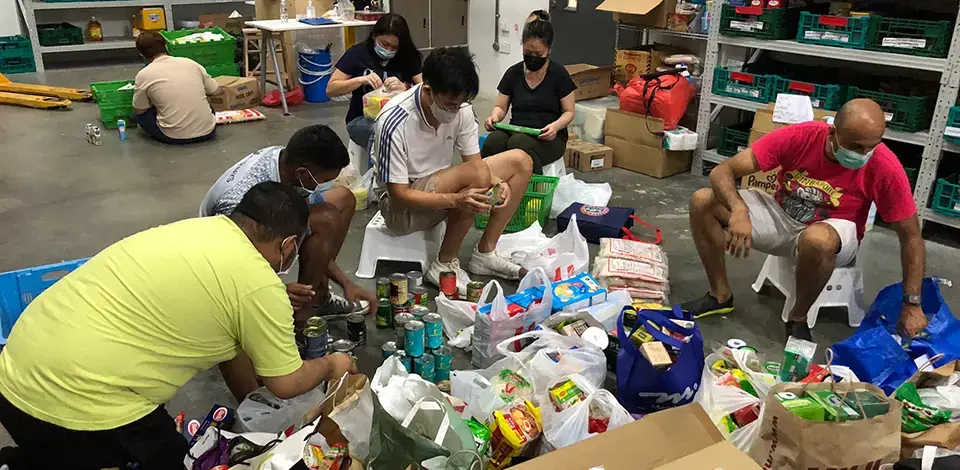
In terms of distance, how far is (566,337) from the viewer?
2457 millimetres

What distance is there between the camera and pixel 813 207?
294cm

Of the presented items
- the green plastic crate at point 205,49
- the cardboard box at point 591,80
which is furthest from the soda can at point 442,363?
the green plastic crate at point 205,49

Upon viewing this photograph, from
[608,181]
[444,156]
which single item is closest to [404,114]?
[444,156]

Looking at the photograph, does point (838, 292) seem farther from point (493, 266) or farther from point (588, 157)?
point (588, 157)

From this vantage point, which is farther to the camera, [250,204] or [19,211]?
[19,211]

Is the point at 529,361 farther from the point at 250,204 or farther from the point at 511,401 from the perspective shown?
the point at 250,204

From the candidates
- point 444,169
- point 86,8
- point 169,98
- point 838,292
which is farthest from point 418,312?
point 86,8

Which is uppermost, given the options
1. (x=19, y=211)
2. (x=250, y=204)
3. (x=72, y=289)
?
(x=250, y=204)

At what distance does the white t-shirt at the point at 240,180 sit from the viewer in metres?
2.50

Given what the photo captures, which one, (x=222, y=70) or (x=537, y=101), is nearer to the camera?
(x=537, y=101)

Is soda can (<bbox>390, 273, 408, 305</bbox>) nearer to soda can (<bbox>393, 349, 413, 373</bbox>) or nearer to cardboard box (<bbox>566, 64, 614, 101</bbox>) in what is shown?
soda can (<bbox>393, 349, 413, 373</bbox>)

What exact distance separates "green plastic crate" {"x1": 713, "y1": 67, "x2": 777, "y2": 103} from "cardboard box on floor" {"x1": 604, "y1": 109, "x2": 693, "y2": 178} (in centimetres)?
45

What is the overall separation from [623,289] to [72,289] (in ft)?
6.85

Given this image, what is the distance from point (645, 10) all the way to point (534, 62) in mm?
1355
